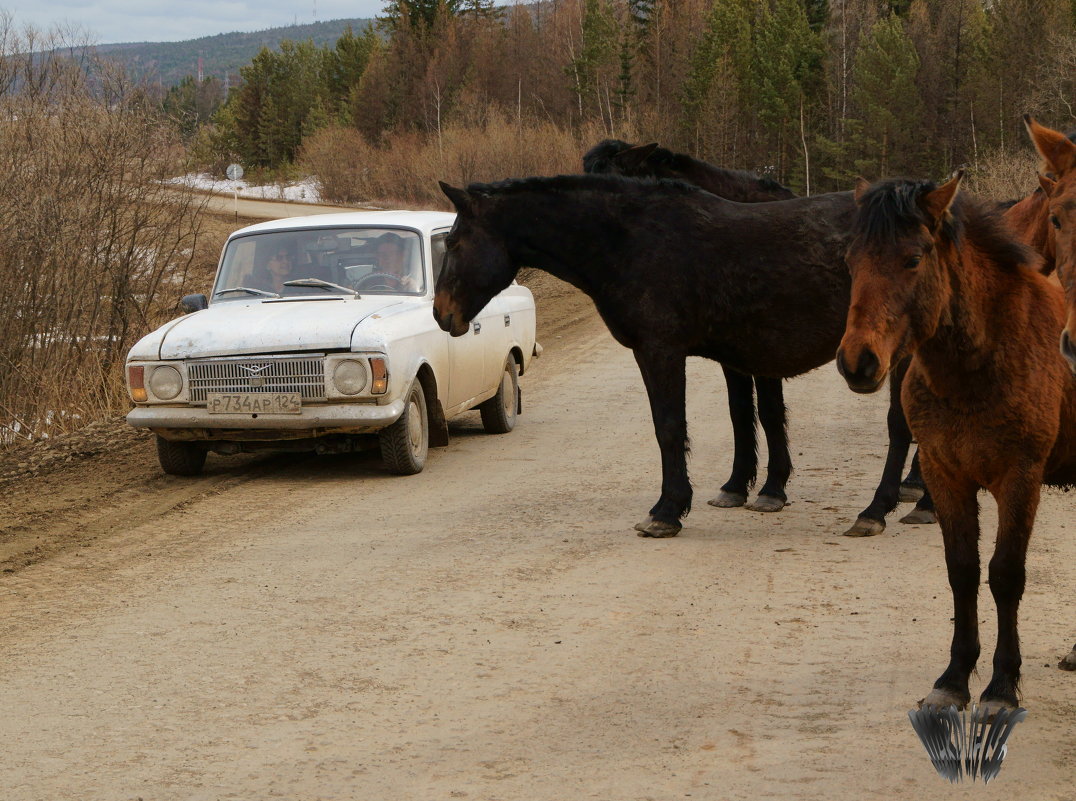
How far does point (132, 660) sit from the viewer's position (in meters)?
5.43

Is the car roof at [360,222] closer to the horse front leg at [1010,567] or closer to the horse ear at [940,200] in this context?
the horse ear at [940,200]

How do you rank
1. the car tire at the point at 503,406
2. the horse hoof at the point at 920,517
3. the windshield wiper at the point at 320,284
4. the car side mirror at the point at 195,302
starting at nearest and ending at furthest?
the horse hoof at the point at 920,517
the car side mirror at the point at 195,302
the windshield wiper at the point at 320,284
the car tire at the point at 503,406

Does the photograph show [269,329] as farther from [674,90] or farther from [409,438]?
[674,90]

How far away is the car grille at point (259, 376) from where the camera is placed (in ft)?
30.2

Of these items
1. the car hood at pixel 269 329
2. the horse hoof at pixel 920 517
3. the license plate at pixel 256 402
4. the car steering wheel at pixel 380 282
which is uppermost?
the car steering wheel at pixel 380 282

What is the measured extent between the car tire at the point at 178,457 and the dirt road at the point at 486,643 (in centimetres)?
→ 30

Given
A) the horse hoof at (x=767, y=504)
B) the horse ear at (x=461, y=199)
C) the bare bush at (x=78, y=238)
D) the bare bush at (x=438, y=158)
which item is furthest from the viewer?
the bare bush at (x=438, y=158)

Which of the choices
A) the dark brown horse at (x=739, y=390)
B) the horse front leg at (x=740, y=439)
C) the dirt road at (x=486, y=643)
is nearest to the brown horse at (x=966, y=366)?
the dirt road at (x=486, y=643)

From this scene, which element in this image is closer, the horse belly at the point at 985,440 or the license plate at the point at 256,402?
the horse belly at the point at 985,440

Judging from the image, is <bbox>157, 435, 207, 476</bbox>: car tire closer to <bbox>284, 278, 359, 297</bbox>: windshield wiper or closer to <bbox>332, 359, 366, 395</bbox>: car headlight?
<bbox>332, 359, 366, 395</bbox>: car headlight

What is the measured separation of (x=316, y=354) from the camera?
9219mm

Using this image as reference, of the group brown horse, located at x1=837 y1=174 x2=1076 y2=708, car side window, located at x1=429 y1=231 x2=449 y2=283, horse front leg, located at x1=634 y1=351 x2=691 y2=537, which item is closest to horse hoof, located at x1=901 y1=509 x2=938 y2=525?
horse front leg, located at x1=634 y1=351 x2=691 y2=537

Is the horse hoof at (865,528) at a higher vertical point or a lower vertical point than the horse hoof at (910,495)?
higher

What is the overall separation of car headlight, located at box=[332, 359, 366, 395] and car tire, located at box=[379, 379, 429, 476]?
1.36ft
